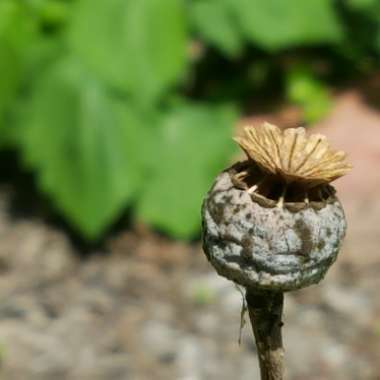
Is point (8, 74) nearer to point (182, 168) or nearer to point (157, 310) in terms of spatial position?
point (182, 168)

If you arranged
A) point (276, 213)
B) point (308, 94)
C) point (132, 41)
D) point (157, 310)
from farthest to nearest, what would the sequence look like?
point (308, 94) < point (132, 41) < point (157, 310) < point (276, 213)

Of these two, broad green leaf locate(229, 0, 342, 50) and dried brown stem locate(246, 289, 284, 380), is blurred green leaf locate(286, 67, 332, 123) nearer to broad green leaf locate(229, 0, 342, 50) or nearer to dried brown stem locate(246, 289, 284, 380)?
broad green leaf locate(229, 0, 342, 50)

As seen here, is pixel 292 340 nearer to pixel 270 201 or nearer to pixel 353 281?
pixel 353 281

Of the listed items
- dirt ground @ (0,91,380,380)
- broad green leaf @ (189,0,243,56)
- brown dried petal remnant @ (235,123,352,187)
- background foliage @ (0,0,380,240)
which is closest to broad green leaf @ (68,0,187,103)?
background foliage @ (0,0,380,240)

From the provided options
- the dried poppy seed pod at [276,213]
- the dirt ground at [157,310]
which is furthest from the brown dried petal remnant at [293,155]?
the dirt ground at [157,310]

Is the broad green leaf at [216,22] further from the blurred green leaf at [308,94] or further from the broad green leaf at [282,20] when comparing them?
the blurred green leaf at [308,94]

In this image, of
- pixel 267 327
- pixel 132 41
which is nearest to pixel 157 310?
pixel 132 41
